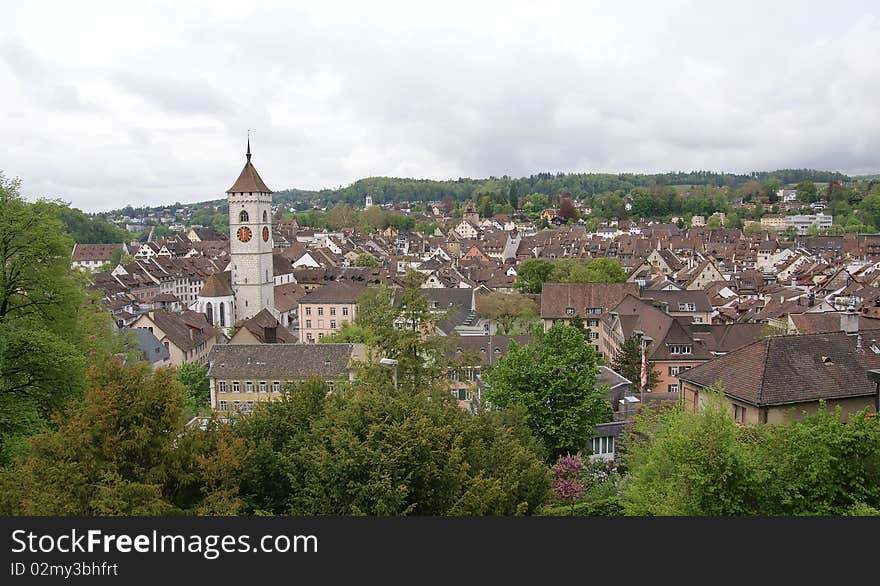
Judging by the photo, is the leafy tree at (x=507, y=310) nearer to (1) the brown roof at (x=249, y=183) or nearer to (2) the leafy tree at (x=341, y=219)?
(1) the brown roof at (x=249, y=183)

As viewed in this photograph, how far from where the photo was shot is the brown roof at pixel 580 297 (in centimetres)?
5884

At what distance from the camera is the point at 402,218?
615 ft

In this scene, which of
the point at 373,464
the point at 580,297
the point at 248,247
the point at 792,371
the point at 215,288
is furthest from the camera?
the point at 248,247

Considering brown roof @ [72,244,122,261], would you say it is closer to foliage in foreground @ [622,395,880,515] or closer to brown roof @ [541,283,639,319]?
brown roof @ [541,283,639,319]

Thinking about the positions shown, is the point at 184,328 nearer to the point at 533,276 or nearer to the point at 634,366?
the point at 634,366

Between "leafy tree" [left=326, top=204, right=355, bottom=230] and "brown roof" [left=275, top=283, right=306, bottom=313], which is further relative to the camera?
"leafy tree" [left=326, top=204, right=355, bottom=230]

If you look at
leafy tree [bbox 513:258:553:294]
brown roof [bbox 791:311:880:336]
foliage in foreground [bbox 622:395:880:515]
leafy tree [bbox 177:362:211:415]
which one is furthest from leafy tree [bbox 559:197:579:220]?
foliage in foreground [bbox 622:395:880:515]

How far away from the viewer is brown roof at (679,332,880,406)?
23.2 meters

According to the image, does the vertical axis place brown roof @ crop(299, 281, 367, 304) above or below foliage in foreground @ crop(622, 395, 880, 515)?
above

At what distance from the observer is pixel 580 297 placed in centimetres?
5953

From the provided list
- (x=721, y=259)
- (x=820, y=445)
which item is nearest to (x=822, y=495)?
(x=820, y=445)

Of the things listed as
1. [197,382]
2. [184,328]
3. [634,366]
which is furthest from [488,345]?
[184,328]

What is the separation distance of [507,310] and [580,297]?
6.07 metres

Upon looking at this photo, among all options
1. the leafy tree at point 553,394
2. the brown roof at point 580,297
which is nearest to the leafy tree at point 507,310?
the brown roof at point 580,297
